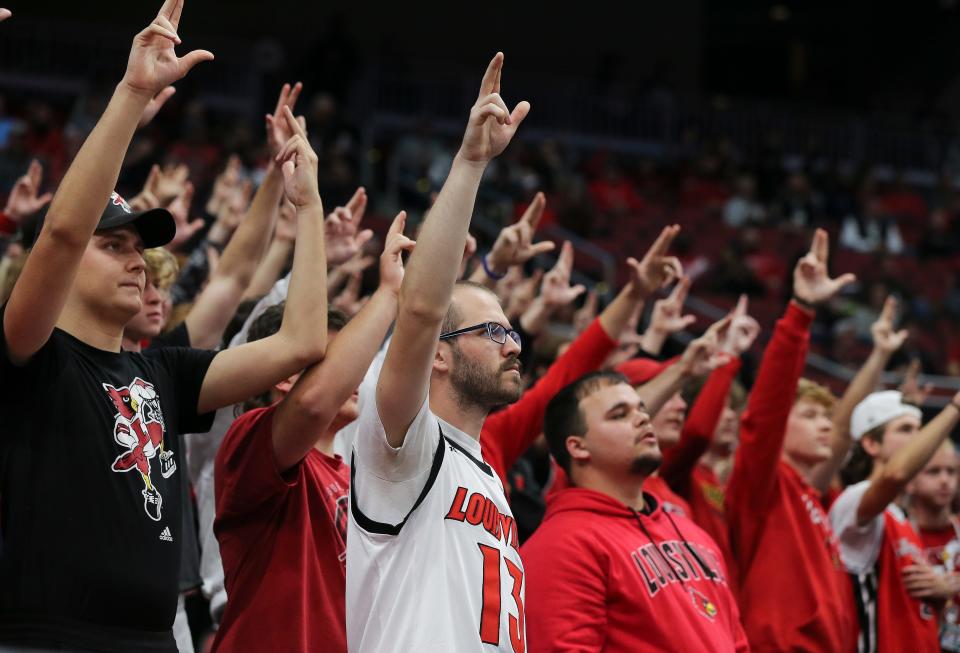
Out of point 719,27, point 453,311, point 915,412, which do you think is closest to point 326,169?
point 915,412

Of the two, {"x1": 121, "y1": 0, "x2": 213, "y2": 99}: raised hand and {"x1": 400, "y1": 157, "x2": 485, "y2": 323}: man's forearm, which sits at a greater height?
{"x1": 121, "y1": 0, "x2": 213, "y2": 99}: raised hand

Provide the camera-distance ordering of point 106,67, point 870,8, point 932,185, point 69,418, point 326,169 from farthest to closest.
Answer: point 870,8, point 932,185, point 106,67, point 326,169, point 69,418

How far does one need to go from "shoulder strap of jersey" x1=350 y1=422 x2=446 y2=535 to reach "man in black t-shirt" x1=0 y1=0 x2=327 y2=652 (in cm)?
33

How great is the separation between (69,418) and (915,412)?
3945mm

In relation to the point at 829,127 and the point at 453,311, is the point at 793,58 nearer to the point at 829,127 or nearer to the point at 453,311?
the point at 829,127

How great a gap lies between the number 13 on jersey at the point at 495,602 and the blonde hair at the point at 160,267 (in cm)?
138

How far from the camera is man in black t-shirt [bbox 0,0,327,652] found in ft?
7.81

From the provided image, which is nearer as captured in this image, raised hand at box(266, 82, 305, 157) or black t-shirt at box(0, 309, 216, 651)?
black t-shirt at box(0, 309, 216, 651)

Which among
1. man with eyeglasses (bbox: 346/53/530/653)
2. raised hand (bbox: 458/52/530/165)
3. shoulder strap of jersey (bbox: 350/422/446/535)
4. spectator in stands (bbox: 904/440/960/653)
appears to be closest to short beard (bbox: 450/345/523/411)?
man with eyeglasses (bbox: 346/53/530/653)

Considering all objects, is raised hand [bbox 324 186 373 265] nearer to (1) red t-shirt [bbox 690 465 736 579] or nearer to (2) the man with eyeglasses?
(2) the man with eyeglasses

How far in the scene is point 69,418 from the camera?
8.15ft

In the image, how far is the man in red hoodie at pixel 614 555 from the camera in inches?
137

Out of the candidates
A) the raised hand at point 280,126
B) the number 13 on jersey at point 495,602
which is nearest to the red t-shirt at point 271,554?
the number 13 on jersey at point 495,602

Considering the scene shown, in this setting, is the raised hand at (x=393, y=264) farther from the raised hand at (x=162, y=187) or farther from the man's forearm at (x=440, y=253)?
the raised hand at (x=162, y=187)
